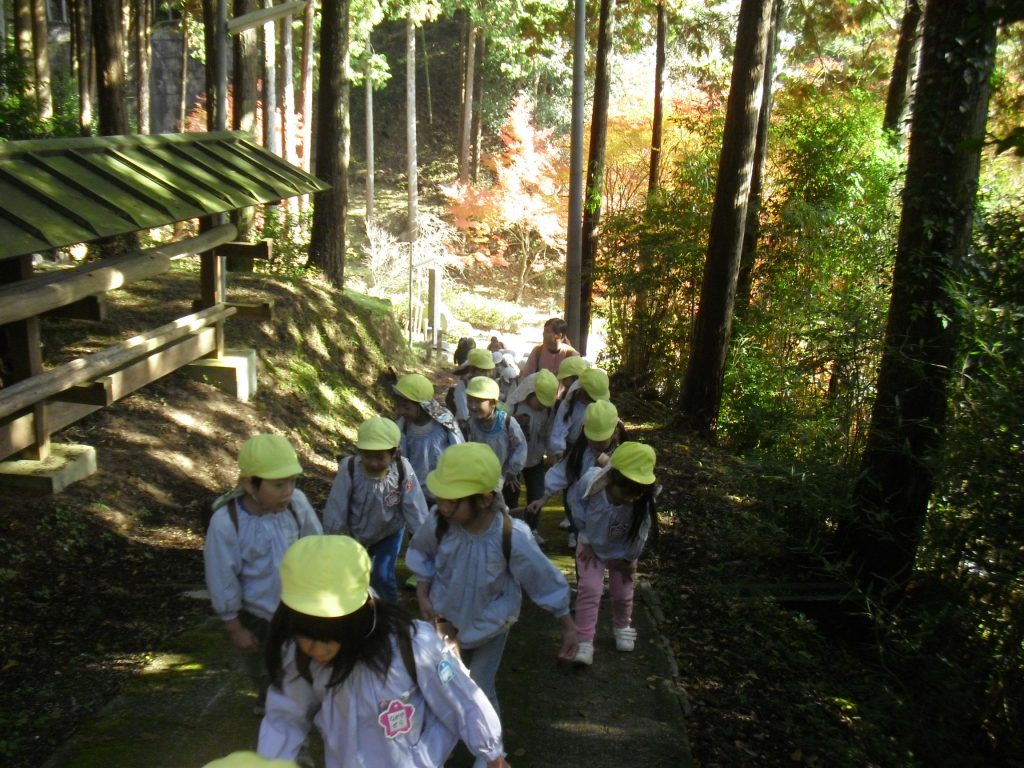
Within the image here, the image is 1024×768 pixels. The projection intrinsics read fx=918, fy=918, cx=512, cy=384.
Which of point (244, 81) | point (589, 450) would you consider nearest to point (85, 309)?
point (589, 450)

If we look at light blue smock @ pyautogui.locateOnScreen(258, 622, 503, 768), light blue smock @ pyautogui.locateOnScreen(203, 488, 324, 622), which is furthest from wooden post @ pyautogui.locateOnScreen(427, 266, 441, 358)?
light blue smock @ pyautogui.locateOnScreen(258, 622, 503, 768)

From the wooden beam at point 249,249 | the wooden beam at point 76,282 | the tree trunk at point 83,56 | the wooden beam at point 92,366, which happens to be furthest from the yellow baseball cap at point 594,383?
the tree trunk at point 83,56

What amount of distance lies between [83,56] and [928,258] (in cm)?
2356

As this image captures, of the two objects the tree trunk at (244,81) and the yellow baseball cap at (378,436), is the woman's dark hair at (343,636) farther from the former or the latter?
the tree trunk at (244,81)

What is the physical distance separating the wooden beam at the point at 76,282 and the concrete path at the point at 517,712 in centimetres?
235

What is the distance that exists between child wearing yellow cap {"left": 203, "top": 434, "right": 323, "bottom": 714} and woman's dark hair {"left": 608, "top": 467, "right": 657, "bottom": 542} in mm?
1723

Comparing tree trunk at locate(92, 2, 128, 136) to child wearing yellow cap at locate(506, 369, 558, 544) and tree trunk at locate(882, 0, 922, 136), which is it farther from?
tree trunk at locate(882, 0, 922, 136)

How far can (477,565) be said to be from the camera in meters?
3.92

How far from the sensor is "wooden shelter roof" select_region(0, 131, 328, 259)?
207 inches

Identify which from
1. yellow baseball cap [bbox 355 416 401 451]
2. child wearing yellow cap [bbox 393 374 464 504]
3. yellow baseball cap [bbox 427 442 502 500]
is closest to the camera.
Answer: yellow baseball cap [bbox 427 442 502 500]

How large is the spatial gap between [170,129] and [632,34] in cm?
2988

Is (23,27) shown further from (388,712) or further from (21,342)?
(388,712)

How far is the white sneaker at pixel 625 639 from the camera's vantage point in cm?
559

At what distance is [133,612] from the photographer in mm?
5855
